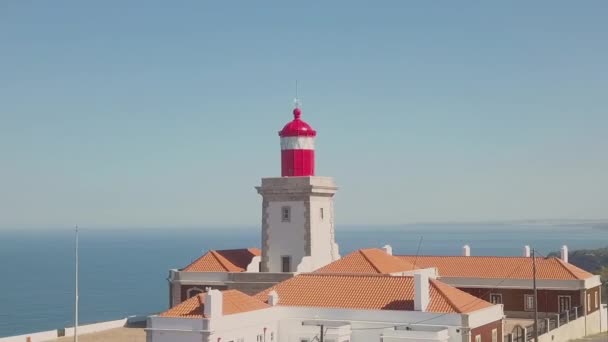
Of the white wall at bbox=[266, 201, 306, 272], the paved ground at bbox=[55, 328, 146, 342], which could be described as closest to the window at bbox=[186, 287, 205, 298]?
the paved ground at bbox=[55, 328, 146, 342]

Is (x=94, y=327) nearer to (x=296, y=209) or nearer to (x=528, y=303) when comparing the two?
(x=296, y=209)

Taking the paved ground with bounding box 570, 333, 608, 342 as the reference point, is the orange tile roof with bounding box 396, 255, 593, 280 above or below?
above

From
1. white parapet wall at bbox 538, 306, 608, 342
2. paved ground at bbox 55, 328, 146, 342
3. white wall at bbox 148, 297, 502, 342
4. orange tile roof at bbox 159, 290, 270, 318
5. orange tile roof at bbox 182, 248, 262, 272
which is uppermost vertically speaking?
orange tile roof at bbox 182, 248, 262, 272

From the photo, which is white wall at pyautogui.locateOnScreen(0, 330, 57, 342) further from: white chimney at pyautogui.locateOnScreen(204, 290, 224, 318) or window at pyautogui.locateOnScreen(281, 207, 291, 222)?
window at pyautogui.locateOnScreen(281, 207, 291, 222)

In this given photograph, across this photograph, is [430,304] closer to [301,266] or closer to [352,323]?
[352,323]

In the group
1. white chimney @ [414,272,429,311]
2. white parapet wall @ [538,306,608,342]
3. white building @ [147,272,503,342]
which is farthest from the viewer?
white parapet wall @ [538,306,608,342]

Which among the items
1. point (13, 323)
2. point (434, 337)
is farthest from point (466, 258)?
point (13, 323)

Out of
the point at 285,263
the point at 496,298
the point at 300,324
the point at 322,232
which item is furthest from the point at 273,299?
the point at 496,298

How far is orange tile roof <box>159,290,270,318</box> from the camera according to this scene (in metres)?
30.4

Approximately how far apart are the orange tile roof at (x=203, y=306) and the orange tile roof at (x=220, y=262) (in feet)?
34.2

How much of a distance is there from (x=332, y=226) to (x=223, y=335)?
1390cm

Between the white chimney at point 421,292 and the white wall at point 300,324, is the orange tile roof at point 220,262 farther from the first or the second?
the white chimney at point 421,292

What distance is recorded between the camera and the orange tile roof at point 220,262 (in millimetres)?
42781

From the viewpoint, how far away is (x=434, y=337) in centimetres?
2994
